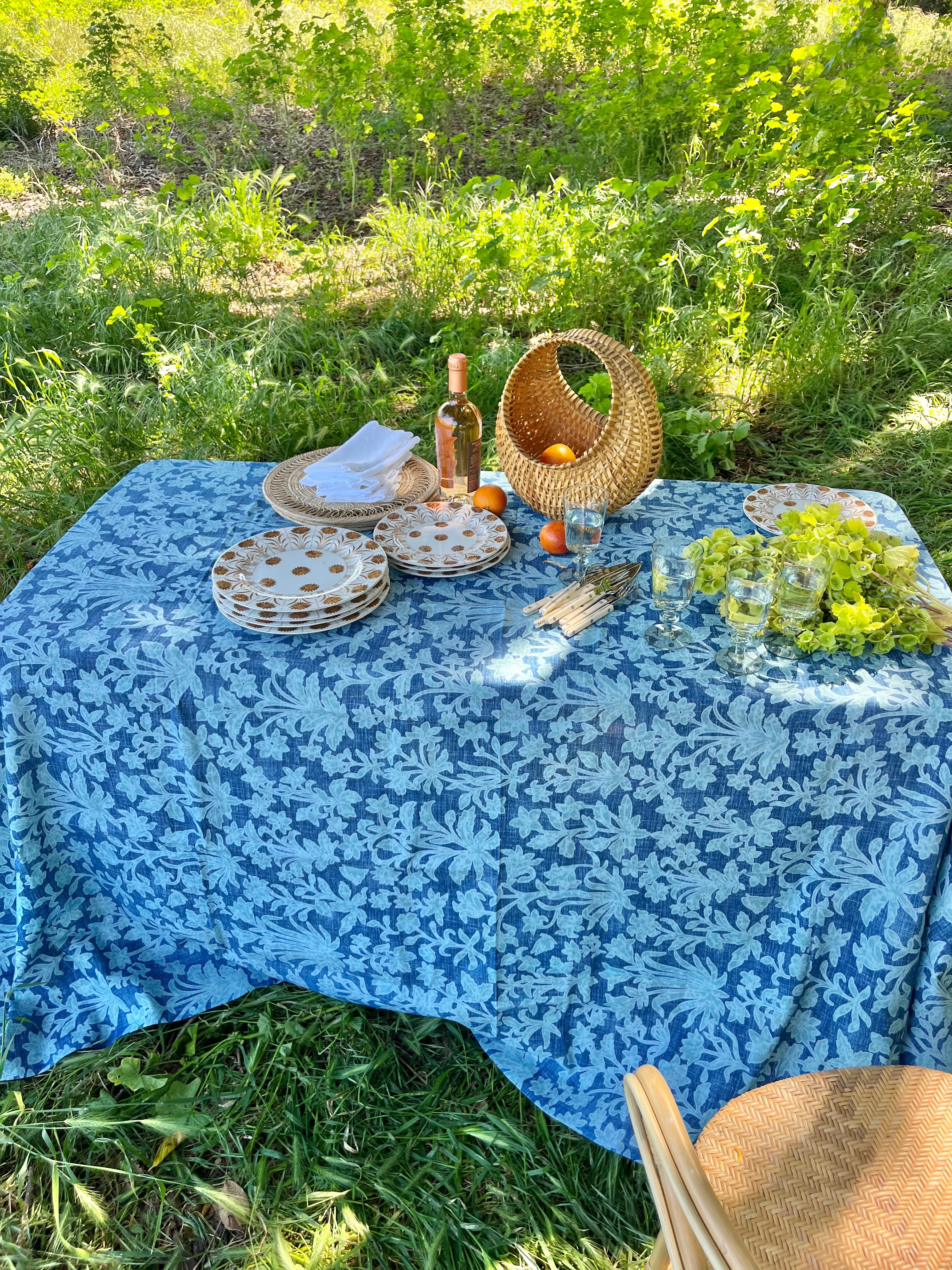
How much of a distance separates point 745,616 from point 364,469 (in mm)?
878

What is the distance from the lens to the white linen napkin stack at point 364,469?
1876 mm

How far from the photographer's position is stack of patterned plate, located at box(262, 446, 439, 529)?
1.82 m

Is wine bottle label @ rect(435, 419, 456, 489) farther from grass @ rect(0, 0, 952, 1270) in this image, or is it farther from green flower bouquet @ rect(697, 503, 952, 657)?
grass @ rect(0, 0, 952, 1270)

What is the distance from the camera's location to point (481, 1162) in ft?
5.19

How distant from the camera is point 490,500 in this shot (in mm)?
1824

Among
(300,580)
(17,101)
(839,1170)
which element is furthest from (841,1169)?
(17,101)

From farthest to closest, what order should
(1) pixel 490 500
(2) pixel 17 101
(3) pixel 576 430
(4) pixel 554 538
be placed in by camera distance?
(2) pixel 17 101 → (3) pixel 576 430 → (1) pixel 490 500 → (4) pixel 554 538

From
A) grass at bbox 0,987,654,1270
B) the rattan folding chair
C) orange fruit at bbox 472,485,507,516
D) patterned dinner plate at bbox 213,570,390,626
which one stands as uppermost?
orange fruit at bbox 472,485,507,516

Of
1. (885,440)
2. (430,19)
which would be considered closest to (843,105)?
(885,440)

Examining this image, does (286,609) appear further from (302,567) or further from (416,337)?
(416,337)

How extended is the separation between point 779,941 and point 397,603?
858 millimetres

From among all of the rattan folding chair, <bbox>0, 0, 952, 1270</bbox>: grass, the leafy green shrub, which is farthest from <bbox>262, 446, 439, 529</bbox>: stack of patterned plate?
the leafy green shrub

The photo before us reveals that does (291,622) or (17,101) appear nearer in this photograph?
(291,622)

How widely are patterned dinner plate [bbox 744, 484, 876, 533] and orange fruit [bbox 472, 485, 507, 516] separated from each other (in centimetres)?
49
